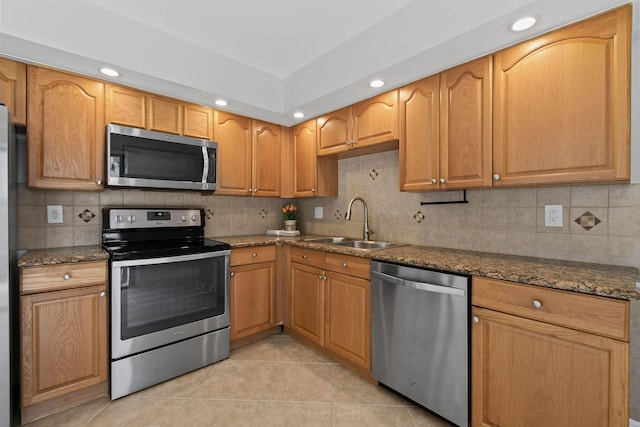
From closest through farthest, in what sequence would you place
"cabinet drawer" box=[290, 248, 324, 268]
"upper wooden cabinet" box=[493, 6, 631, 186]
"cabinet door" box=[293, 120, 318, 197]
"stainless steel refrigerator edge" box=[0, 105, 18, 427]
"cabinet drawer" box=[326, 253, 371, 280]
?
"upper wooden cabinet" box=[493, 6, 631, 186], "stainless steel refrigerator edge" box=[0, 105, 18, 427], "cabinet drawer" box=[326, 253, 371, 280], "cabinet drawer" box=[290, 248, 324, 268], "cabinet door" box=[293, 120, 318, 197]

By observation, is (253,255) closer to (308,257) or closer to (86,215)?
(308,257)

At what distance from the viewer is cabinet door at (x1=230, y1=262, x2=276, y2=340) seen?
2445 mm

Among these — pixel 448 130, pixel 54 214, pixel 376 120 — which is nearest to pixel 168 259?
pixel 54 214

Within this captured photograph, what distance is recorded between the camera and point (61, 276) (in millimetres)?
1688

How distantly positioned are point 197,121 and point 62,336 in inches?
69.2

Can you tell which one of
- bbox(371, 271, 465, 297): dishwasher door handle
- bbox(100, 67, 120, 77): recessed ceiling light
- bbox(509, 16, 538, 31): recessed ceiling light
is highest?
bbox(100, 67, 120, 77): recessed ceiling light

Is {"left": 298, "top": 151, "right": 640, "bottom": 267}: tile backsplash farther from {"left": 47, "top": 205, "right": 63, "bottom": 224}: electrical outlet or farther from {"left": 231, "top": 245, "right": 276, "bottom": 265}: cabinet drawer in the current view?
{"left": 47, "top": 205, "right": 63, "bottom": 224}: electrical outlet

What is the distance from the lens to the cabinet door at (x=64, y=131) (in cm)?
181

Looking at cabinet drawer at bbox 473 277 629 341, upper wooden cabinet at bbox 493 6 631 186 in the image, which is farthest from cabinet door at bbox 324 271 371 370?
upper wooden cabinet at bbox 493 6 631 186

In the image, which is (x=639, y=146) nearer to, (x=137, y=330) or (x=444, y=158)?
(x=444, y=158)

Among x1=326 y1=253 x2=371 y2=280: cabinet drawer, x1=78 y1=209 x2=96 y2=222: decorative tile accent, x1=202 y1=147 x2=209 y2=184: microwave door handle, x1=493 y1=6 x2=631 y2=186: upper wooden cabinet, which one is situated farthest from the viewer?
x1=202 y1=147 x2=209 y2=184: microwave door handle

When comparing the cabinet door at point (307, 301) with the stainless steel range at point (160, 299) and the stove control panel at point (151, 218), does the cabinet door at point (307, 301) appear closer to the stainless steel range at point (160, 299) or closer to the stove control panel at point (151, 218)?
the stainless steel range at point (160, 299)

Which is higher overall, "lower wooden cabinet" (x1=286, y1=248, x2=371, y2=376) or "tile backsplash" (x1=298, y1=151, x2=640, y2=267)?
"tile backsplash" (x1=298, y1=151, x2=640, y2=267)

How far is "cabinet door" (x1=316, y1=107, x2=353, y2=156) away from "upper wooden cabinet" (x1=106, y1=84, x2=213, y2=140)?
0.99 meters
